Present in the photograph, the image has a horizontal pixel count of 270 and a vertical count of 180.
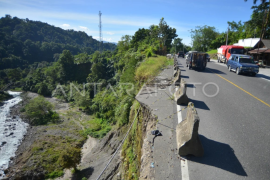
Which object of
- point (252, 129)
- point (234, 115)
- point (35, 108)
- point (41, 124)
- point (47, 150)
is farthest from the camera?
point (35, 108)

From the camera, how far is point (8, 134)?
30500 millimetres

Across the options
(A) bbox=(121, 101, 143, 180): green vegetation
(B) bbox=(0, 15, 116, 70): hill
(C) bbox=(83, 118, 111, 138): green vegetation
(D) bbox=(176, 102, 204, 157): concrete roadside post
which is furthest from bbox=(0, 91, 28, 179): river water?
(B) bbox=(0, 15, 116, 70): hill

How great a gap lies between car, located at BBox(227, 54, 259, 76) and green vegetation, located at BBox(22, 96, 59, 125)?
3148 centimetres

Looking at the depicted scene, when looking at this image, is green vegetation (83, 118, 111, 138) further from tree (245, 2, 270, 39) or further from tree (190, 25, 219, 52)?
tree (190, 25, 219, 52)

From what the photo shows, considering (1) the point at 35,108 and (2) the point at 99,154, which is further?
(1) the point at 35,108

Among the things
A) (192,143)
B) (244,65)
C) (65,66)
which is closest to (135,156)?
(192,143)

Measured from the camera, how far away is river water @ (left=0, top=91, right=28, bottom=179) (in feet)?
76.6

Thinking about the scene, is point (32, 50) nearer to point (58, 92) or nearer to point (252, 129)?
point (58, 92)

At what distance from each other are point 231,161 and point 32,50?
5011 inches

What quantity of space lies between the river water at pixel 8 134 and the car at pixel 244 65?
27036mm

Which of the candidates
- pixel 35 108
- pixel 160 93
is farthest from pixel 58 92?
pixel 160 93

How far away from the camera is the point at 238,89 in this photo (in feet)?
36.7

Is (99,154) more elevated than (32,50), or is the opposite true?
(32,50)

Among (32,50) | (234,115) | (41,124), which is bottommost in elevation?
(41,124)
